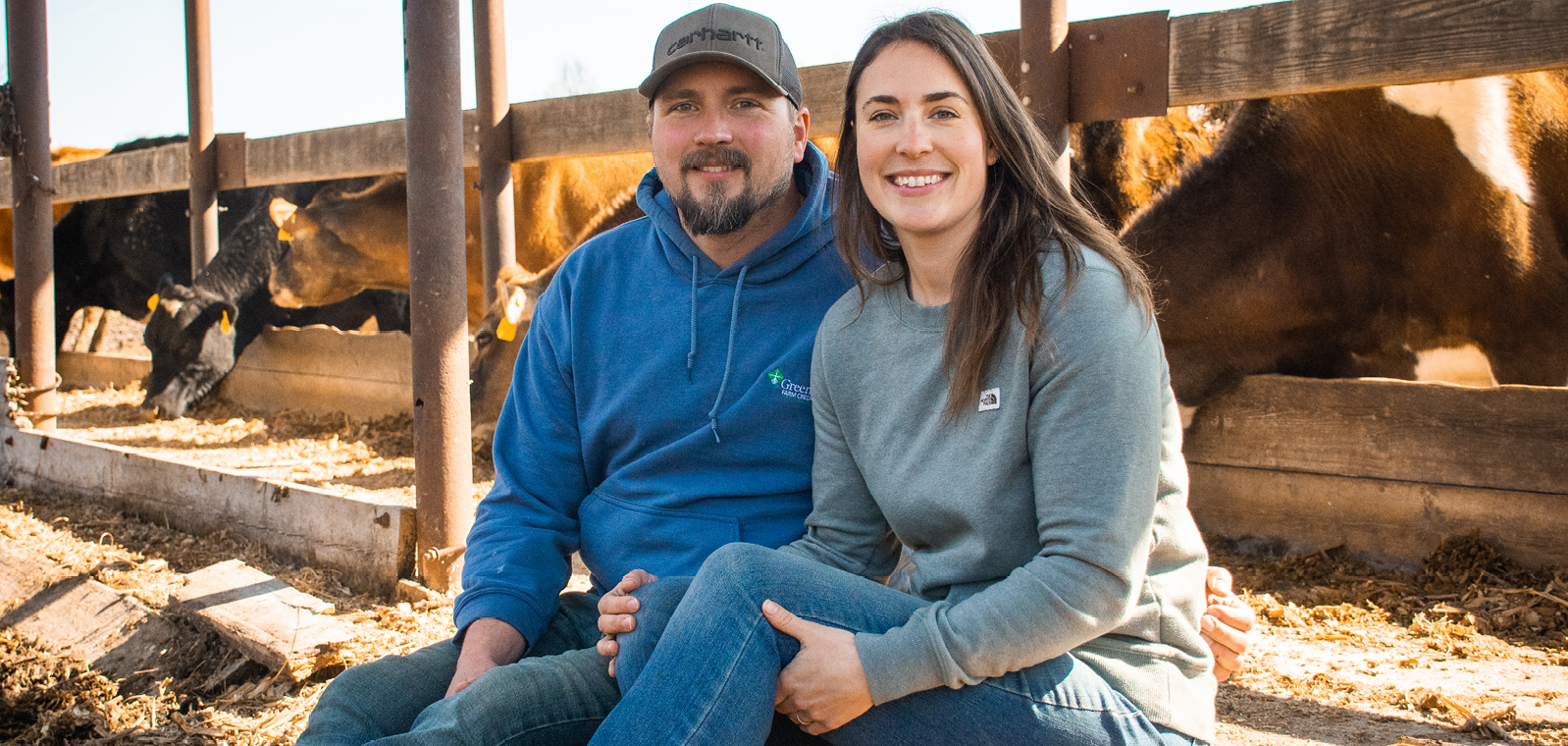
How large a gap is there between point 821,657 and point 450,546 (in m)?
1.87

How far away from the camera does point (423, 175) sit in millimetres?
2920

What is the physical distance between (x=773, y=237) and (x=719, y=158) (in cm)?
17

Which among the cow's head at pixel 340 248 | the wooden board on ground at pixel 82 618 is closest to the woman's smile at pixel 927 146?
the wooden board on ground at pixel 82 618

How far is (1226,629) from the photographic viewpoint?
1.50 m

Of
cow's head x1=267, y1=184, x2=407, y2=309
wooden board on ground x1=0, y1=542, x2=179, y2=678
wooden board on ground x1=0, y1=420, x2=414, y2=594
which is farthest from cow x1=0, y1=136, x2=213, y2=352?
wooden board on ground x1=0, y1=542, x2=179, y2=678

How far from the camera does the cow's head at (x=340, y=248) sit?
6.98 meters

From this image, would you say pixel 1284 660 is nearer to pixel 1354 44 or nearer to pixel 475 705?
pixel 1354 44

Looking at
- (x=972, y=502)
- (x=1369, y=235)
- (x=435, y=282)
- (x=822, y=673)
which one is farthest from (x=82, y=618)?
(x=1369, y=235)

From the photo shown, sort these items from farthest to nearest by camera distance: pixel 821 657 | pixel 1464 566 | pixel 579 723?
pixel 1464 566 < pixel 579 723 < pixel 821 657

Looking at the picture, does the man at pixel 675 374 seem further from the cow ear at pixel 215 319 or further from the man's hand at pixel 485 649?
the cow ear at pixel 215 319

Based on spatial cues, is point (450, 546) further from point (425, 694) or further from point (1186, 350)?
point (1186, 350)

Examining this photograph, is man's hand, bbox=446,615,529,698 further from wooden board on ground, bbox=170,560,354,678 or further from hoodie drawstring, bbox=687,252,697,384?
wooden board on ground, bbox=170,560,354,678

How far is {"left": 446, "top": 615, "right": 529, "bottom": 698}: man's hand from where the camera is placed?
1.68m

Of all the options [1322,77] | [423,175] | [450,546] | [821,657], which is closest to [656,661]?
[821,657]
